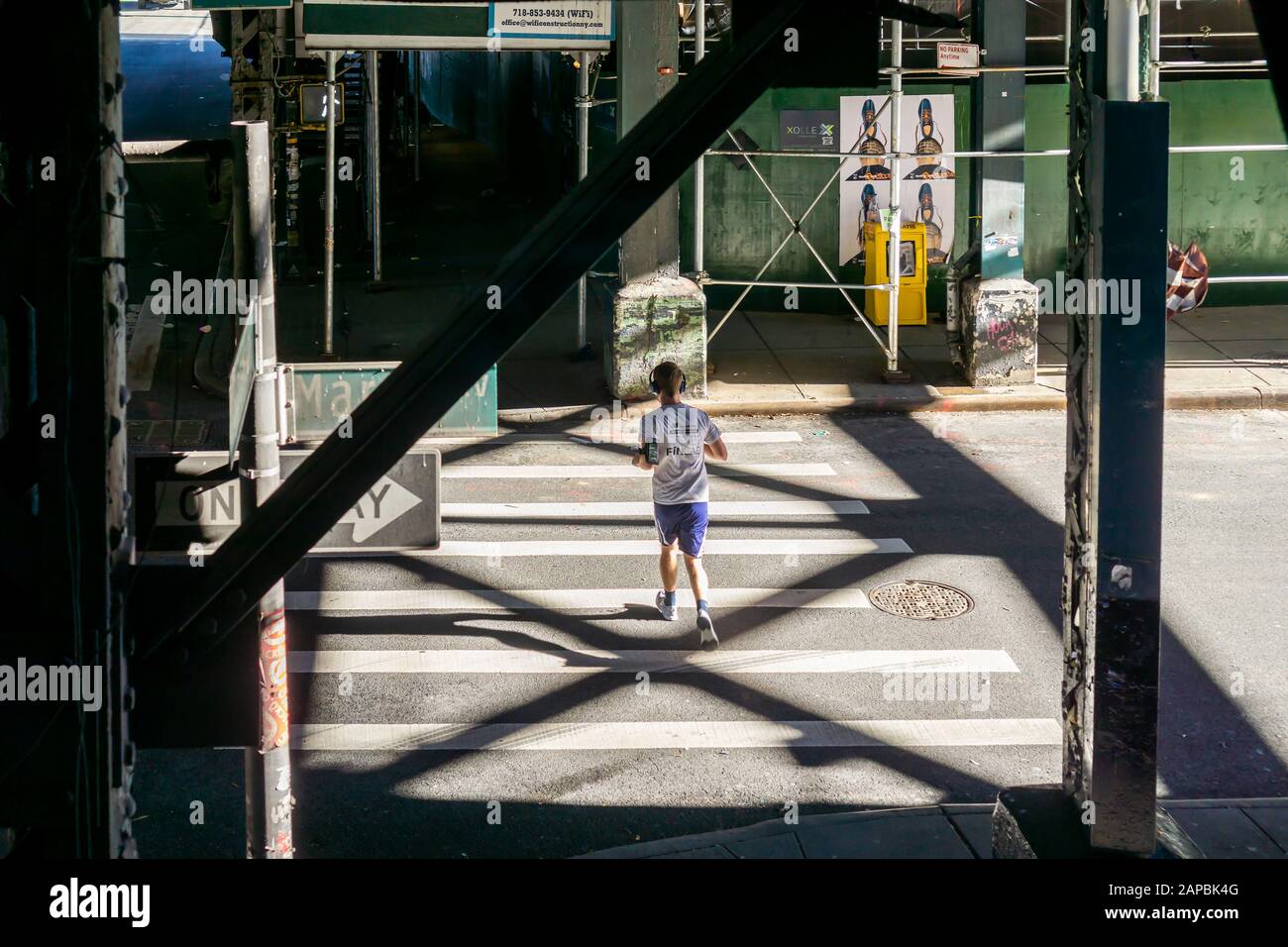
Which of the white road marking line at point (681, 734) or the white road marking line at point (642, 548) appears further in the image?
the white road marking line at point (642, 548)

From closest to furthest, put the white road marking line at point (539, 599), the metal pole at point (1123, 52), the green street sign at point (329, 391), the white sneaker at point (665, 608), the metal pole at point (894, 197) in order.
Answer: the metal pole at point (1123, 52) < the white sneaker at point (665, 608) < the white road marking line at point (539, 599) < the green street sign at point (329, 391) < the metal pole at point (894, 197)

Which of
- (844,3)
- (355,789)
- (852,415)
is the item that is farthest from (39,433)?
(852,415)

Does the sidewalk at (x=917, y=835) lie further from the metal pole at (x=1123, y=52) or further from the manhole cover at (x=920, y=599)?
the metal pole at (x=1123, y=52)

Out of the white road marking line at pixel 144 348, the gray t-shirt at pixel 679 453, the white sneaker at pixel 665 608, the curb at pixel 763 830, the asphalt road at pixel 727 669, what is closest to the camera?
the white road marking line at pixel 144 348

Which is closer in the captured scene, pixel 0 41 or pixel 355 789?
pixel 0 41

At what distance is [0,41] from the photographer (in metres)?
3.08

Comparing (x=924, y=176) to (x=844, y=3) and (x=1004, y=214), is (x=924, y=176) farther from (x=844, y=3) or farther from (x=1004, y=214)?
(x=844, y=3)

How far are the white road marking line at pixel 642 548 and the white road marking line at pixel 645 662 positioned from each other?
1.89 m

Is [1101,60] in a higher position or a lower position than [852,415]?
higher

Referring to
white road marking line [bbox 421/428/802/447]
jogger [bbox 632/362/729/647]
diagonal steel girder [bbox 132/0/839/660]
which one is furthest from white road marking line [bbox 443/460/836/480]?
diagonal steel girder [bbox 132/0/839/660]

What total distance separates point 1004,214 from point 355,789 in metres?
10.8

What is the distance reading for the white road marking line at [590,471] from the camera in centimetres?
1348

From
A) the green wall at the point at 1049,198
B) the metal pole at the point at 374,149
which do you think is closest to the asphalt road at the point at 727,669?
the green wall at the point at 1049,198
